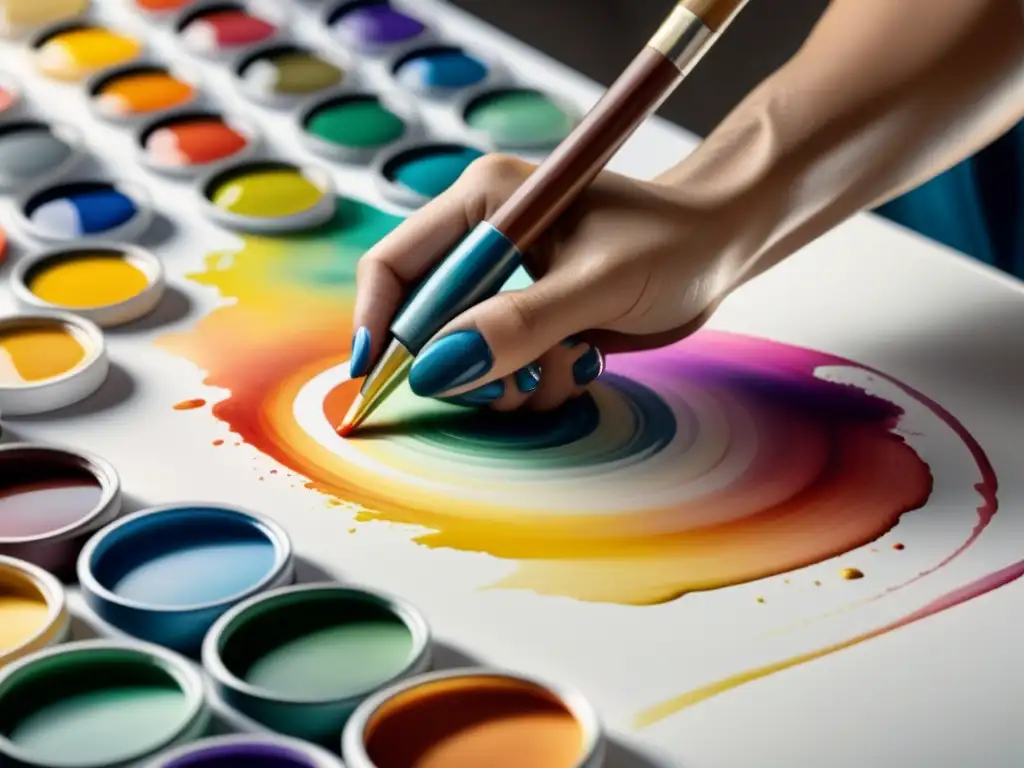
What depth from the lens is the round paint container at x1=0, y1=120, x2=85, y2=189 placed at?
1.33 m

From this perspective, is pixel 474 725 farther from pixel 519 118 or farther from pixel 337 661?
pixel 519 118

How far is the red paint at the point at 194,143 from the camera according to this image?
135 cm

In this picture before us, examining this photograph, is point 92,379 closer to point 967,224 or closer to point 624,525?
point 624,525

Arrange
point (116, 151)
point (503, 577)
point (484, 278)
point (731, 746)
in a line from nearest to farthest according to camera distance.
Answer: point (731, 746) → point (503, 577) → point (484, 278) → point (116, 151)

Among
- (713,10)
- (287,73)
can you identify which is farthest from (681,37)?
(287,73)

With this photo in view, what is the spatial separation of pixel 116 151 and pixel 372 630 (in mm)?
723

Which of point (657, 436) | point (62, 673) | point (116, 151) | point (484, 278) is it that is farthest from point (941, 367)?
point (116, 151)

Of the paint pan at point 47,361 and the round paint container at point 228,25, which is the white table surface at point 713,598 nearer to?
the paint pan at point 47,361

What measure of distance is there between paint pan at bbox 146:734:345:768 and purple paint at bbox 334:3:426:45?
975 millimetres

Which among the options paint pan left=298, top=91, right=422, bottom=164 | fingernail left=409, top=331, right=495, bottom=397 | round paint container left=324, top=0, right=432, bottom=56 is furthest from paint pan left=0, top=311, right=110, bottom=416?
round paint container left=324, top=0, right=432, bottom=56

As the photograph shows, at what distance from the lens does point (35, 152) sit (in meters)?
1.36

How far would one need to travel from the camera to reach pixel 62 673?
2.56 feet

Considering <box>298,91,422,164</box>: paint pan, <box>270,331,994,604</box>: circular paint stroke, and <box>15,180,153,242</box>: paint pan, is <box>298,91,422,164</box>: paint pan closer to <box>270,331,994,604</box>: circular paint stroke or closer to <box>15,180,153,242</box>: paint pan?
<box>15,180,153,242</box>: paint pan

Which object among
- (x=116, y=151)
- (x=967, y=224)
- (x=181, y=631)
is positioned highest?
(x=967, y=224)
